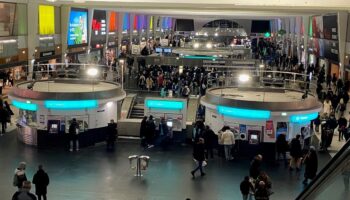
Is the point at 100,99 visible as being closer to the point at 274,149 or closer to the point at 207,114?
the point at 207,114

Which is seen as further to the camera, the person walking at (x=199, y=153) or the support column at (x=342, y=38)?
the support column at (x=342, y=38)

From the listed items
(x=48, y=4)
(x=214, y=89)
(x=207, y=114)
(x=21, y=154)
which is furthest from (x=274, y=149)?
(x=48, y=4)

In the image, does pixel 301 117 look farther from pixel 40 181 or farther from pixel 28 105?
pixel 28 105

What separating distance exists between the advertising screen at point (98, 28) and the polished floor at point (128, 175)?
87.3 feet

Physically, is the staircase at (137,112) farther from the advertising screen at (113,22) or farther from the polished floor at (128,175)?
the advertising screen at (113,22)

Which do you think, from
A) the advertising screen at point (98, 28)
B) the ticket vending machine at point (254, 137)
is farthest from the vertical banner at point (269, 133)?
the advertising screen at point (98, 28)

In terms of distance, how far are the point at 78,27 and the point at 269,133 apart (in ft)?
83.2

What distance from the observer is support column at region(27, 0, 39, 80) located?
30156 mm

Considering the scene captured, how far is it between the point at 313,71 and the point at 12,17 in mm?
20444

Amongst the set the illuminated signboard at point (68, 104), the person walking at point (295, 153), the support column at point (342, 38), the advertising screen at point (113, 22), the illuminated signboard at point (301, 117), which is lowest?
the person walking at point (295, 153)

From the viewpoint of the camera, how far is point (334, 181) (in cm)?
561

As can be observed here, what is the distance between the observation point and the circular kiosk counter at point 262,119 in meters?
15.4

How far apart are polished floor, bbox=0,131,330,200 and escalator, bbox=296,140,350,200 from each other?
6083 millimetres

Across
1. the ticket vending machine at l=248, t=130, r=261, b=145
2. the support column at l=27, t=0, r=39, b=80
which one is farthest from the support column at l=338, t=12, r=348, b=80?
the support column at l=27, t=0, r=39, b=80
